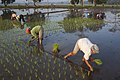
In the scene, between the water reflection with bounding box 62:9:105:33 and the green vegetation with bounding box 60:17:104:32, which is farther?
the water reflection with bounding box 62:9:105:33

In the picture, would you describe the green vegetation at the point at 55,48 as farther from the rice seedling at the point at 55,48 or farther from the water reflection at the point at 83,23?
the water reflection at the point at 83,23

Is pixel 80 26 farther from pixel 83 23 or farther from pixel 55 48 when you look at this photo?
pixel 55 48

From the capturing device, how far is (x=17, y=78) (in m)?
7.44

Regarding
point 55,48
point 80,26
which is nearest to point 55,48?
point 55,48

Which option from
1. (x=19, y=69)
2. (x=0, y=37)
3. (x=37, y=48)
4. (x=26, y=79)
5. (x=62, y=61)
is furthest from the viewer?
(x=0, y=37)

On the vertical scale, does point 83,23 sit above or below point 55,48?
above

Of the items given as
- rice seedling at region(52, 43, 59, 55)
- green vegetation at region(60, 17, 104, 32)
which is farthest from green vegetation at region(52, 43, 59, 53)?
green vegetation at region(60, 17, 104, 32)

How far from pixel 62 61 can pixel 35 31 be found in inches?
130

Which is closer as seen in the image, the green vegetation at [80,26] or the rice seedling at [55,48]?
the rice seedling at [55,48]

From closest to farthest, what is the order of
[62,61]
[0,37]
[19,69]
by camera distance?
[19,69]
[62,61]
[0,37]

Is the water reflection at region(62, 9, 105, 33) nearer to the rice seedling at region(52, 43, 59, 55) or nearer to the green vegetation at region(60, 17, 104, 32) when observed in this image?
the green vegetation at region(60, 17, 104, 32)

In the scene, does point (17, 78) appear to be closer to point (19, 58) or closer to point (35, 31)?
point (19, 58)

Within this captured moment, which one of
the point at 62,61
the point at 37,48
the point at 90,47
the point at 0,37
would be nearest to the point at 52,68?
the point at 62,61

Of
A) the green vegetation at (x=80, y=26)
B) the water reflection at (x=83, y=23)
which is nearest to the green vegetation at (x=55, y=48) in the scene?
the water reflection at (x=83, y=23)
